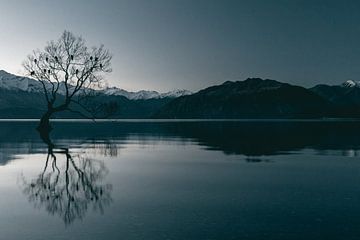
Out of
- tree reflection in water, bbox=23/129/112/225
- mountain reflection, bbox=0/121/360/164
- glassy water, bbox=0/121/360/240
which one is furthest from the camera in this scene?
mountain reflection, bbox=0/121/360/164

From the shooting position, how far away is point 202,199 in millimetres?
15914

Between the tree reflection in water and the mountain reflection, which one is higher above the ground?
the mountain reflection

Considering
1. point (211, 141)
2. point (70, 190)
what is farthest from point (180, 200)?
point (211, 141)

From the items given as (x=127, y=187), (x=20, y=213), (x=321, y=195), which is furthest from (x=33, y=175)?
(x=321, y=195)

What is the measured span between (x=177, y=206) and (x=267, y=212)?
3184 millimetres

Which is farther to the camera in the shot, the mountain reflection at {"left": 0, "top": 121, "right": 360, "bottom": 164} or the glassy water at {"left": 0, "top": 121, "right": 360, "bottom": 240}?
the mountain reflection at {"left": 0, "top": 121, "right": 360, "bottom": 164}

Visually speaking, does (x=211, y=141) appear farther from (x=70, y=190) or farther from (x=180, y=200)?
(x=180, y=200)

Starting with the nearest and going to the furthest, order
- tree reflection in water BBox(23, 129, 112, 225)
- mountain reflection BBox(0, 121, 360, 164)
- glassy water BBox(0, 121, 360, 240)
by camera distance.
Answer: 1. glassy water BBox(0, 121, 360, 240)
2. tree reflection in water BBox(23, 129, 112, 225)
3. mountain reflection BBox(0, 121, 360, 164)

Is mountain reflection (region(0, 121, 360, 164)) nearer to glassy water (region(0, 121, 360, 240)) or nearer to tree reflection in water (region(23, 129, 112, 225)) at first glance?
tree reflection in water (region(23, 129, 112, 225))

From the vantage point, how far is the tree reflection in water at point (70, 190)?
48.3 feet

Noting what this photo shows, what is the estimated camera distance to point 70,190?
18219 millimetres

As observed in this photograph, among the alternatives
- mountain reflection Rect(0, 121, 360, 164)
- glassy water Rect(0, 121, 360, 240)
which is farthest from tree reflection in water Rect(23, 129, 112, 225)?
mountain reflection Rect(0, 121, 360, 164)

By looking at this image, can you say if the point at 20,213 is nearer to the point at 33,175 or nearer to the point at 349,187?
the point at 33,175

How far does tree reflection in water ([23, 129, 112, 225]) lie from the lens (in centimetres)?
1472
